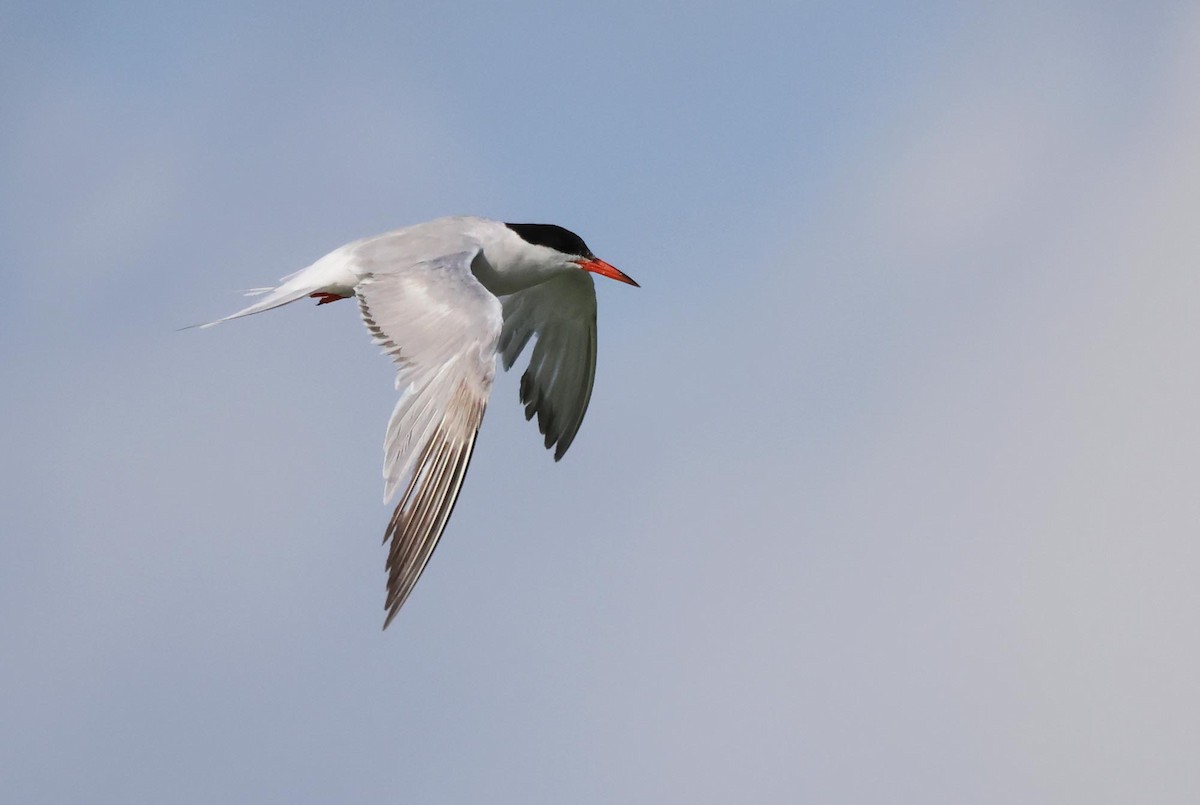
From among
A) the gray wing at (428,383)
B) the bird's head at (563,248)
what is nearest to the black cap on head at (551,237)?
the bird's head at (563,248)

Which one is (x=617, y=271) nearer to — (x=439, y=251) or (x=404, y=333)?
(x=439, y=251)

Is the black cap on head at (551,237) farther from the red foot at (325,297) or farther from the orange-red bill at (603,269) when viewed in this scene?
the red foot at (325,297)

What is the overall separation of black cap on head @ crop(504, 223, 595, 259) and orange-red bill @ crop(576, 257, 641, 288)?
7cm

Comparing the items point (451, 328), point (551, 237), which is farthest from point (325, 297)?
point (451, 328)

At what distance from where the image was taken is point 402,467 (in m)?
8.92

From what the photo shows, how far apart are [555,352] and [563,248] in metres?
1.17

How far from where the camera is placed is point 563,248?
12.0 m

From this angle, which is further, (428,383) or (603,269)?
(603,269)

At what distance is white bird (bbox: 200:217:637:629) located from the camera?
29.2 ft

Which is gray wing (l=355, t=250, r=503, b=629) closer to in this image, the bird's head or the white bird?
the white bird

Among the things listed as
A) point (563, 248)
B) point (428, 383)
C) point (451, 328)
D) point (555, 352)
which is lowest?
point (428, 383)

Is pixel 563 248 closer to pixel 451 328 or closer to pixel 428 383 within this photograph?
pixel 451 328

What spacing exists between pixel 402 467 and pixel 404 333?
1.11 meters

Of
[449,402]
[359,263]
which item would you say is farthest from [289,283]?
[449,402]
